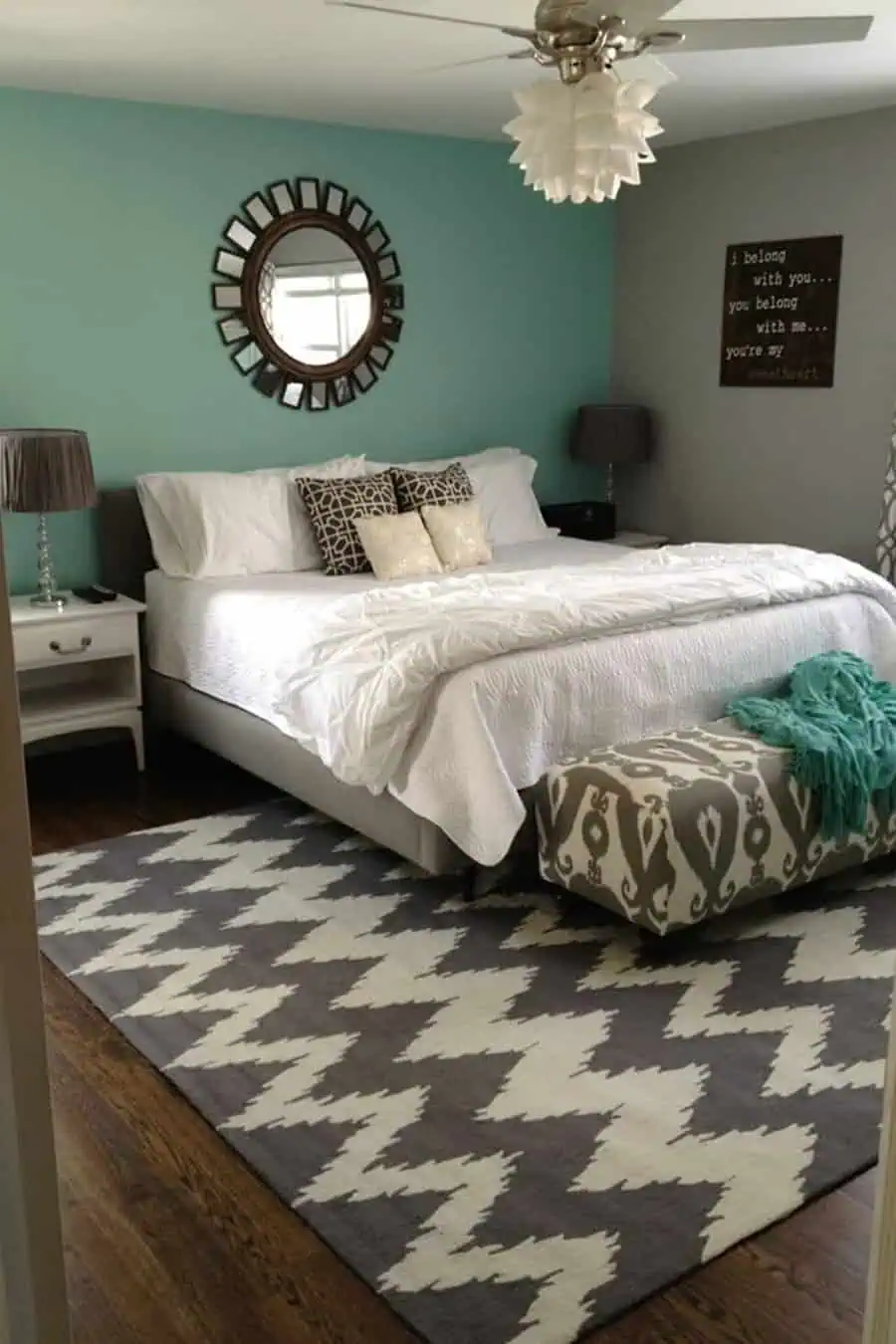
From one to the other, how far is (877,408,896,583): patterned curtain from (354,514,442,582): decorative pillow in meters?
1.74

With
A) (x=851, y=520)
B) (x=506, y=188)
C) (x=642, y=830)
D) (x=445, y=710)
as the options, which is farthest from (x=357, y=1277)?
(x=506, y=188)

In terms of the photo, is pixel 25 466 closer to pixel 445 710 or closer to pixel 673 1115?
pixel 445 710

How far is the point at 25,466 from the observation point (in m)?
3.88

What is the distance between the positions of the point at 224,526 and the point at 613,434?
2035 mm

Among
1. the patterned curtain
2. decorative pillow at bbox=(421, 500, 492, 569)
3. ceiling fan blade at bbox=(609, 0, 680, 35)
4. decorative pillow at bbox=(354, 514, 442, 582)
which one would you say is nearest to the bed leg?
decorative pillow at bbox=(354, 514, 442, 582)

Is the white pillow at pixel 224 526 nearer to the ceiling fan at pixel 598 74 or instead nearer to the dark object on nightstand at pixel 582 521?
the dark object on nightstand at pixel 582 521

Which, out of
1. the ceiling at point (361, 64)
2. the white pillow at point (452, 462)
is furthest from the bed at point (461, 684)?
the ceiling at point (361, 64)

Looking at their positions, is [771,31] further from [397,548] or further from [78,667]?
[78,667]

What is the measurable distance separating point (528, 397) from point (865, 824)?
3062 millimetres

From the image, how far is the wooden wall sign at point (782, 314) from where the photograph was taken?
4.96 metres

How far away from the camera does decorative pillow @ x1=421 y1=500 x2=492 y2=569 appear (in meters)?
4.57

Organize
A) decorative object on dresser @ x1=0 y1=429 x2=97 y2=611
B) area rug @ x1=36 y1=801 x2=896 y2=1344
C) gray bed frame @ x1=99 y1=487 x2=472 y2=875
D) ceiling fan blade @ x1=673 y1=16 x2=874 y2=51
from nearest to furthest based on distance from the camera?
area rug @ x1=36 y1=801 x2=896 y2=1344, ceiling fan blade @ x1=673 y1=16 x2=874 y2=51, gray bed frame @ x1=99 y1=487 x2=472 y2=875, decorative object on dresser @ x1=0 y1=429 x2=97 y2=611

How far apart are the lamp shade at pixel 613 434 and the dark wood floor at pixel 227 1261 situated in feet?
12.6

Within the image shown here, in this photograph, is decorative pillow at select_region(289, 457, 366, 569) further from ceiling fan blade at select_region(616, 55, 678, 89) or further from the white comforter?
ceiling fan blade at select_region(616, 55, 678, 89)
